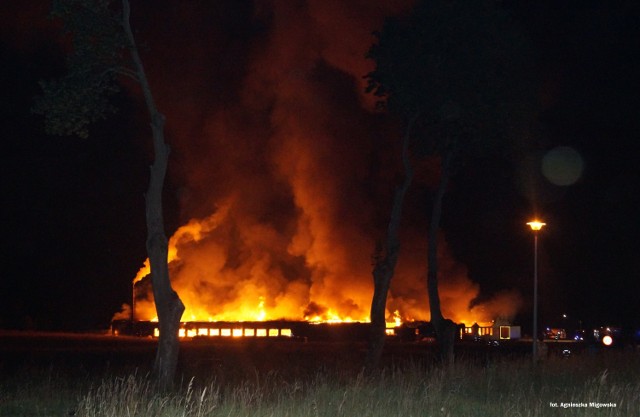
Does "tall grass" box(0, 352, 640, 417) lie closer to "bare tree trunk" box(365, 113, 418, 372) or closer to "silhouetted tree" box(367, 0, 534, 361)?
"bare tree trunk" box(365, 113, 418, 372)

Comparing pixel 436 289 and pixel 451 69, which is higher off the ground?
pixel 451 69

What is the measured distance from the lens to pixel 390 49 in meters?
30.1

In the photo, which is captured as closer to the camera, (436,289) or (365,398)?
(365,398)

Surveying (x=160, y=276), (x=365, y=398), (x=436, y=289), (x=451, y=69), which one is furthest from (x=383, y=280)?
(x=365, y=398)

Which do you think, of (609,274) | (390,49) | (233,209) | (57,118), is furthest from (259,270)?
(57,118)

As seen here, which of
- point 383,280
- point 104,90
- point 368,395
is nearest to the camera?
point 368,395

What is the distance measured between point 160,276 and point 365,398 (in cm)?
711

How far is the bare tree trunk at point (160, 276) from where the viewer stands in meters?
20.4

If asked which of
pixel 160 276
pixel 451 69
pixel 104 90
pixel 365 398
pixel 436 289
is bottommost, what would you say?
pixel 365 398

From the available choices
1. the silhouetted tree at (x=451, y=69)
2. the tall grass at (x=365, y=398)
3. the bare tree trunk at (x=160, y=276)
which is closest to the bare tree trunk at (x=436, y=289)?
the silhouetted tree at (x=451, y=69)

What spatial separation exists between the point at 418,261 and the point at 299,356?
112 feet

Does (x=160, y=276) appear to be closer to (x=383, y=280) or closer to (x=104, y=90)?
(x=104, y=90)

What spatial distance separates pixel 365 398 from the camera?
15.6m

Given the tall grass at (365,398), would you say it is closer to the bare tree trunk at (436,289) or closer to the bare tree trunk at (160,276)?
the bare tree trunk at (160,276)
